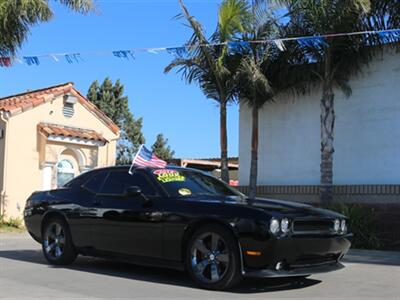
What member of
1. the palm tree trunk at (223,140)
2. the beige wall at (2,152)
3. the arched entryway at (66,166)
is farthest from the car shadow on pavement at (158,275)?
the arched entryway at (66,166)

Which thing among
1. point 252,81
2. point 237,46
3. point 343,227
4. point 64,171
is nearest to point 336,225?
point 343,227

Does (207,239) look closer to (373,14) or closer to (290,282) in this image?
(290,282)

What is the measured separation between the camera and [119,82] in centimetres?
3731

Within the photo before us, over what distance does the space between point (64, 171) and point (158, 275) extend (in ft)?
46.4

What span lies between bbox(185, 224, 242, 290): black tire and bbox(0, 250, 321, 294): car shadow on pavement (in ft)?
0.77

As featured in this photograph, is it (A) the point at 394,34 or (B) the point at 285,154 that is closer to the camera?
(A) the point at 394,34

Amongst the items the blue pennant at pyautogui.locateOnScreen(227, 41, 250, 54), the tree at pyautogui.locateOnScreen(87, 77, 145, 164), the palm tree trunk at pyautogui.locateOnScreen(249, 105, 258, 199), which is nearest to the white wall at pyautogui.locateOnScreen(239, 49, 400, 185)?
the palm tree trunk at pyautogui.locateOnScreen(249, 105, 258, 199)

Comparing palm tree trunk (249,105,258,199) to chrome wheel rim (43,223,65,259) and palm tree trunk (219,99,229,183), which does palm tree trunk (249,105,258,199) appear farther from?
chrome wheel rim (43,223,65,259)

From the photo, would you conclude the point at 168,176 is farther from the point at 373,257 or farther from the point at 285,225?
the point at 373,257

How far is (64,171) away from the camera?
22.0m

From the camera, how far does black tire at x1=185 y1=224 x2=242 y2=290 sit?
7.15m

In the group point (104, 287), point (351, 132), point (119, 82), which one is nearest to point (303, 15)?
point (351, 132)

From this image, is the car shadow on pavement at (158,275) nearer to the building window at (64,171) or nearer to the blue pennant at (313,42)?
the blue pennant at (313,42)

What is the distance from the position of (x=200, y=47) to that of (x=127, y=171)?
7132 mm
